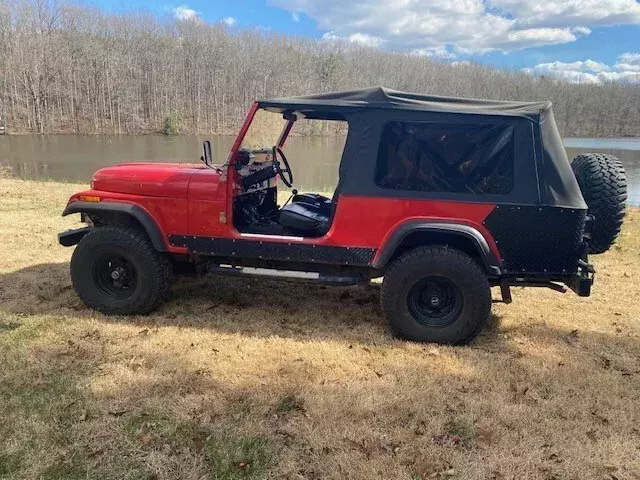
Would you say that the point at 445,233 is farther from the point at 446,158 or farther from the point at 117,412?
the point at 117,412

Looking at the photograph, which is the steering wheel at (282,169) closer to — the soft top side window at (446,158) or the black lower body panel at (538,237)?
the soft top side window at (446,158)

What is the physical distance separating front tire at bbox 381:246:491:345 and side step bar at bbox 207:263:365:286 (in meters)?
0.28

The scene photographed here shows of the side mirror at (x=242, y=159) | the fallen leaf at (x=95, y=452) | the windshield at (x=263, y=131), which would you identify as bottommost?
the fallen leaf at (x=95, y=452)

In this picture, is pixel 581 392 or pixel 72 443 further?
pixel 581 392

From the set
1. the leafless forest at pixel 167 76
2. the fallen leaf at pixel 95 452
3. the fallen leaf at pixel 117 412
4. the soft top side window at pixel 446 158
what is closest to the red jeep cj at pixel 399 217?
the soft top side window at pixel 446 158

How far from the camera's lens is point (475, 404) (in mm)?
2986

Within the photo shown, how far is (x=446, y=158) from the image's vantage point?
11.9 feet

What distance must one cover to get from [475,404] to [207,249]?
2.30 metres

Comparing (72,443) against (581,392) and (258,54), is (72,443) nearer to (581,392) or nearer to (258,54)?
(581,392)

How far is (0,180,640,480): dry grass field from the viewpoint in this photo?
97.7 inches

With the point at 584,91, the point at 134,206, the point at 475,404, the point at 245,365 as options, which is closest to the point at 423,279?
the point at 475,404

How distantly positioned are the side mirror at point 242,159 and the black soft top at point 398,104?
17.0 inches

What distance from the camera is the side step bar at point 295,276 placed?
3887 millimetres

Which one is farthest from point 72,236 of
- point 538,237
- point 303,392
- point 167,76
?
point 167,76
